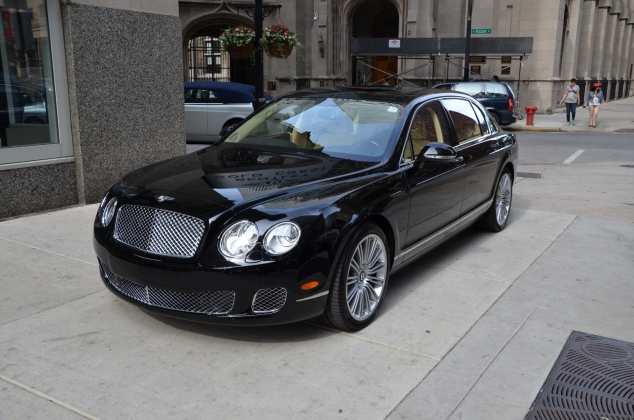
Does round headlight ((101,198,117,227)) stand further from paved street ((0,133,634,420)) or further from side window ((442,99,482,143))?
side window ((442,99,482,143))

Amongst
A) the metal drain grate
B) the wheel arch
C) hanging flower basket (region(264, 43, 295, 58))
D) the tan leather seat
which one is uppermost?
hanging flower basket (region(264, 43, 295, 58))

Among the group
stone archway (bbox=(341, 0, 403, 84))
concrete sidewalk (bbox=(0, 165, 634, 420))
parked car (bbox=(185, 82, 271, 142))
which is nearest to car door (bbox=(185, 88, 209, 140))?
parked car (bbox=(185, 82, 271, 142))

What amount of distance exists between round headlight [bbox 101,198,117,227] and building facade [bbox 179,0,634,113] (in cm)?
2434

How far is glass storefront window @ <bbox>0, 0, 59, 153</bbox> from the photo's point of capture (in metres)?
7.09

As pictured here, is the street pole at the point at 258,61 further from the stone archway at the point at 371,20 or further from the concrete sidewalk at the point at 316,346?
the stone archway at the point at 371,20

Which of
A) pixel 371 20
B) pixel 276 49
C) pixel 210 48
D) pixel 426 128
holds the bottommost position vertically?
pixel 426 128

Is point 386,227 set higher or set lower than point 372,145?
lower

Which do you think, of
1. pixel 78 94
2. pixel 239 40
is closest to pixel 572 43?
pixel 239 40

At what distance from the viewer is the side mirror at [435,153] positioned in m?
5.03

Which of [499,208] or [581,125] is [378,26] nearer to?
[581,125]

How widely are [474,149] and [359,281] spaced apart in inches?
97.7

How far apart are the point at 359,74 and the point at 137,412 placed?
30.7 meters

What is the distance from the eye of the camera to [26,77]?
725 cm

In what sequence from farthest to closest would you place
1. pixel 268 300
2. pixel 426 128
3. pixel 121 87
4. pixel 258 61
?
pixel 258 61 < pixel 121 87 < pixel 426 128 < pixel 268 300
